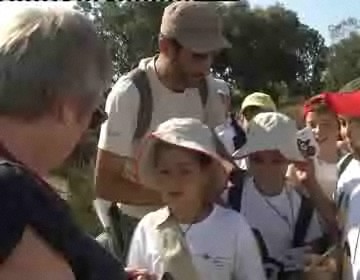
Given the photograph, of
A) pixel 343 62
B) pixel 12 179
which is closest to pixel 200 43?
pixel 12 179

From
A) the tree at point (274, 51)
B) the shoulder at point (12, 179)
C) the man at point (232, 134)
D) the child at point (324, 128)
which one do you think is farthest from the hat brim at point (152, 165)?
the tree at point (274, 51)

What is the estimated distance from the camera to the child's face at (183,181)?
140 inches

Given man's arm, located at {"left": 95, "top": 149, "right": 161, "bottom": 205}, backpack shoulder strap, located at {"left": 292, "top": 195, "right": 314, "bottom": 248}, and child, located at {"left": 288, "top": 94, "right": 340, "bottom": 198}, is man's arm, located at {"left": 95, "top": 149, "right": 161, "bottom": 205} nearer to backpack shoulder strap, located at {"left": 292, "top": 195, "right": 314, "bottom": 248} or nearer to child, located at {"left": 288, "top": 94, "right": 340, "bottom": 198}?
backpack shoulder strap, located at {"left": 292, "top": 195, "right": 314, "bottom": 248}

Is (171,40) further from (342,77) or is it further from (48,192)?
(342,77)

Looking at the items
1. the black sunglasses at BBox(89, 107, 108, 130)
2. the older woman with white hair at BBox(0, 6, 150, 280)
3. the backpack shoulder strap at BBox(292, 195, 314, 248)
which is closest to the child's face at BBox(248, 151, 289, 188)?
the backpack shoulder strap at BBox(292, 195, 314, 248)

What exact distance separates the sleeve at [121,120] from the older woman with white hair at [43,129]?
1.77 m

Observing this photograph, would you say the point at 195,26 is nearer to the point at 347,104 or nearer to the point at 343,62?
the point at 347,104

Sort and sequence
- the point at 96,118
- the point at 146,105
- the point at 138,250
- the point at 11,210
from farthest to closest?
the point at 146,105, the point at 138,250, the point at 96,118, the point at 11,210

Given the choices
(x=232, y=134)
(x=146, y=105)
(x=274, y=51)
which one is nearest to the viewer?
(x=146, y=105)

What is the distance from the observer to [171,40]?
158 inches

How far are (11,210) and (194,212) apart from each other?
1690 mm

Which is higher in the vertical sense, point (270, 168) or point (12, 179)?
point (12, 179)

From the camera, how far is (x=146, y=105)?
3.93 meters

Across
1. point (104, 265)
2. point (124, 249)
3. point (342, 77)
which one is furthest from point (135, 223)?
point (342, 77)
